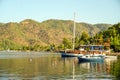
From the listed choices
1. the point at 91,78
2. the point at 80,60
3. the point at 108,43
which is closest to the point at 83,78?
the point at 91,78

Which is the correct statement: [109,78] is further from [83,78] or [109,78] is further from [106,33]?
[106,33]

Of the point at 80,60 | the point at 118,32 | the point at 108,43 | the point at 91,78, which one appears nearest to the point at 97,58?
the point at 80,60

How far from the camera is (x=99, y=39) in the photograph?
132 metres

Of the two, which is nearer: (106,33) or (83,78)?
(83,78)

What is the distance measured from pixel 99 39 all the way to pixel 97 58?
57712 mm

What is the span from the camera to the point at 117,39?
128250mm

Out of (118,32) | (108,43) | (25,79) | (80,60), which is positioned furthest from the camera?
(118,32)

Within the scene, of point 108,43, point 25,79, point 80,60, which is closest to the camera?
point 25,79

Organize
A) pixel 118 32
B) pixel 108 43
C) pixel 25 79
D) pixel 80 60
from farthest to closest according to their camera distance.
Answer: pixel 118 32 < pixel 108 43 < pixel 80 60 < pixel 25 79

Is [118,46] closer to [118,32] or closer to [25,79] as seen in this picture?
[118,32]

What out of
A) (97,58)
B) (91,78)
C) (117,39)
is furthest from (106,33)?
(91,78)

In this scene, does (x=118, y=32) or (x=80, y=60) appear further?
(x=118, y=32)

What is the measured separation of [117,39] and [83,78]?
309 ft

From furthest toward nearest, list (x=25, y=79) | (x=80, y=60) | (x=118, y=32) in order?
(x=118, y=32), (x=80, y=60), (x=25, y=79)
